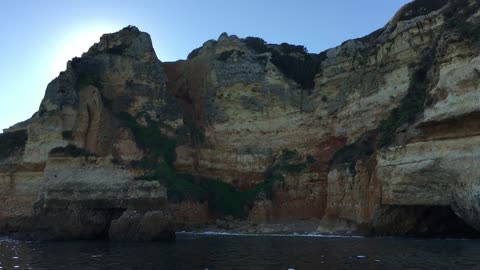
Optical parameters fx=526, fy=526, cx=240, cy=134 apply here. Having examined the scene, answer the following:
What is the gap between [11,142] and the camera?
55844 millimetres

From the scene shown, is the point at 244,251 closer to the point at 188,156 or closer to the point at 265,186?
the point at 265,186

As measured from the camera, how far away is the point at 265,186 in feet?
180

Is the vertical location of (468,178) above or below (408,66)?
below

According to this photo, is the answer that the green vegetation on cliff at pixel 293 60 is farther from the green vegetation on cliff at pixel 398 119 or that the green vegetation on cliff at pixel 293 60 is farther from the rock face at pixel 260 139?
the green vegetation on cliff at pixel 398 119

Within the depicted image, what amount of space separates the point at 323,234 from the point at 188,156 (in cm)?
2030

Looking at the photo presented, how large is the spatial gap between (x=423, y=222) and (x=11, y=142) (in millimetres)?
41902

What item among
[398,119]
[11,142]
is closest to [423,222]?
[398,119]

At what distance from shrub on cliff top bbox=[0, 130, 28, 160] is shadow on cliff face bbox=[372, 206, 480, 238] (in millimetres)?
37576

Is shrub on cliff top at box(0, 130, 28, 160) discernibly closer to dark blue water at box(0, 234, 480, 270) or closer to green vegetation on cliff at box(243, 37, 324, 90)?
green vegetation on cliff at box(243, 37, 324, 90)

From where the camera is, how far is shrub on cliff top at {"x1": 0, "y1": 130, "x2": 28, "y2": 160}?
54812mm

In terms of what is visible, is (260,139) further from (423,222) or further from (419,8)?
(423,222)

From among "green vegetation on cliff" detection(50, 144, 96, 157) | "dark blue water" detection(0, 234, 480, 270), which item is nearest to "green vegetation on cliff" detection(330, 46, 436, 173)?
"dark blue water" detection(0, 234, 480, 270)

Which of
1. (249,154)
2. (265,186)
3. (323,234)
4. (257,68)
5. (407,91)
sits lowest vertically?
(323,234)

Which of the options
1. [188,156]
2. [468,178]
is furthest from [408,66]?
[188,156]
